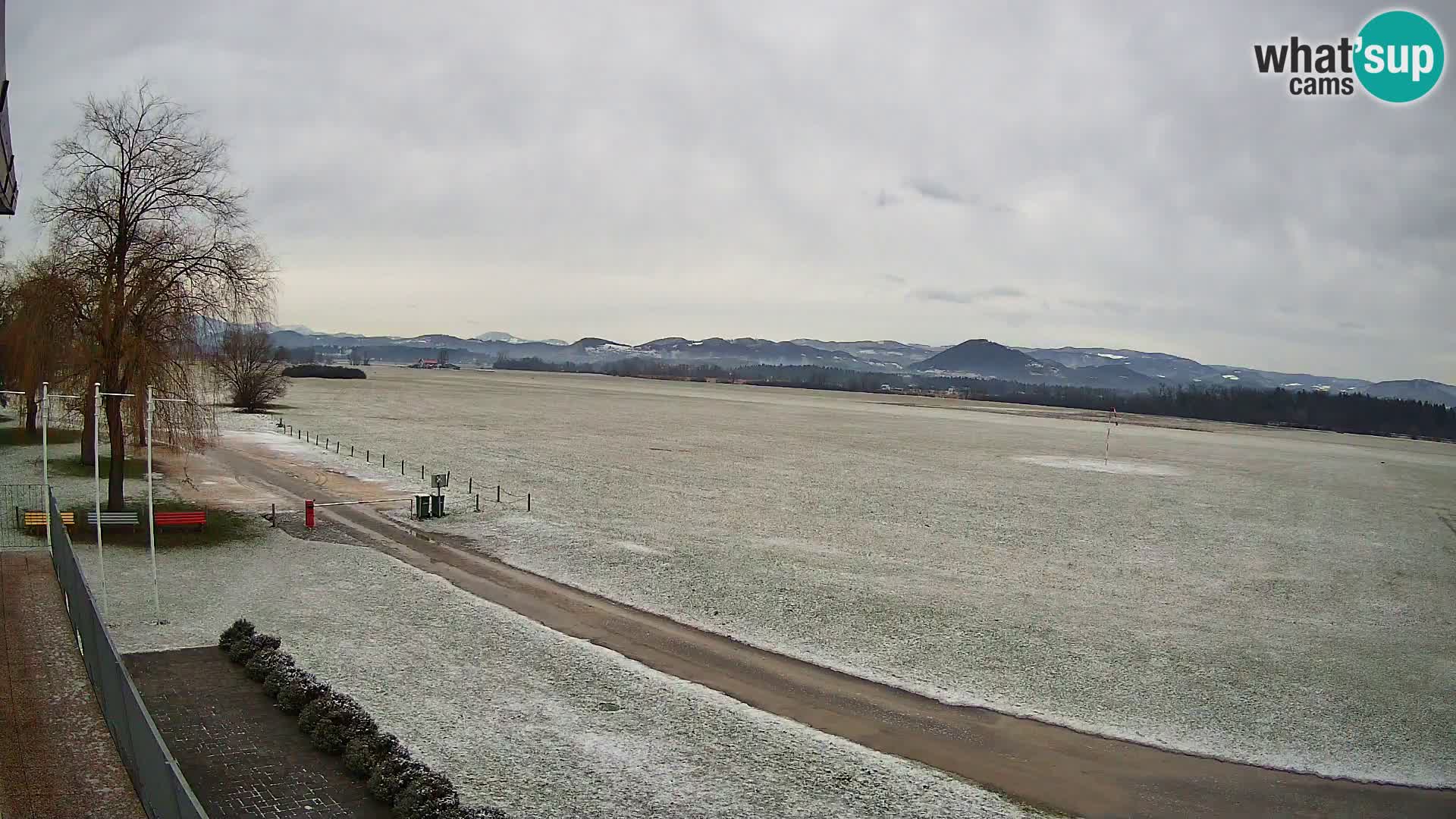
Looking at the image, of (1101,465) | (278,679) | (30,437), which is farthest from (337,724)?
(1101,465)

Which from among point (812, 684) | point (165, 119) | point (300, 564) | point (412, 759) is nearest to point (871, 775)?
point (812, 684)

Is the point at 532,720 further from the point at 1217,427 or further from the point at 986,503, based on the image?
the point at 1217,427

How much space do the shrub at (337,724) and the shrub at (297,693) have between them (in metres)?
0.24

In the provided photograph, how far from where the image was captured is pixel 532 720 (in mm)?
14180

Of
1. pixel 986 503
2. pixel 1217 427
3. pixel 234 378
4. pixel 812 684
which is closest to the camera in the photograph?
pixel 812 684

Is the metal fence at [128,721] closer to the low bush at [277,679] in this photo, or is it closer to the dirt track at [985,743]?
the low bush at [277,679]

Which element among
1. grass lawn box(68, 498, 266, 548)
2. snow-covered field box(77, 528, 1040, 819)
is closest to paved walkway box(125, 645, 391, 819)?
snow-covered field box(77, 528, 1040, 819)

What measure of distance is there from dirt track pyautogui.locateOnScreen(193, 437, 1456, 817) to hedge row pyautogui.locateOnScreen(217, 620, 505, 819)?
5577 mm

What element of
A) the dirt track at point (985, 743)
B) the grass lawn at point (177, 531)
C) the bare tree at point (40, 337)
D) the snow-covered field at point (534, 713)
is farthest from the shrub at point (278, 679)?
the bare tree at point (40, 337)

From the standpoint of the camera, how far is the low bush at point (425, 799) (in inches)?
423

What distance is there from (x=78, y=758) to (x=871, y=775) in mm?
10082

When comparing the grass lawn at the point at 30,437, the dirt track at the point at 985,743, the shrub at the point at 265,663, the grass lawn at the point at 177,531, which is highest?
the grass lawn at the point at 30,437

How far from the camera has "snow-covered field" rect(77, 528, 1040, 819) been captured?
475 inches

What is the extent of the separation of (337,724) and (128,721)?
Result: 136 inches
